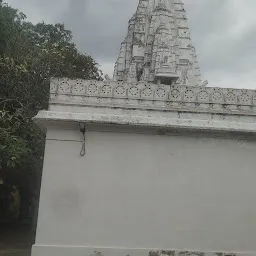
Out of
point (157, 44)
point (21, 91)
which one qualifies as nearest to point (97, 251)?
point (157, 44)

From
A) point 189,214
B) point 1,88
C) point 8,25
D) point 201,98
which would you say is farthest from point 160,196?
point 8,25

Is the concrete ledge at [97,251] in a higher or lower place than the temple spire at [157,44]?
lower

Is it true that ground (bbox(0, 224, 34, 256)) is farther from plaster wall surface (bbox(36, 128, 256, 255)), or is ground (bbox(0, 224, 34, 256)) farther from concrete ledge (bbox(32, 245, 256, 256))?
plaster wall surface (bbox(36, 128, 256, 255))

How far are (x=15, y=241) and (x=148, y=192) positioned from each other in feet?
27.2

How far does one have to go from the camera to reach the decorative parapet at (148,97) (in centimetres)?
691

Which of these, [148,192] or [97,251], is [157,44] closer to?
[148,192]

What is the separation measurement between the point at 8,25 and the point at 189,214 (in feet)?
32.4

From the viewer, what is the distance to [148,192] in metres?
6.73

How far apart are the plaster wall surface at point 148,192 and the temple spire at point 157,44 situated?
137 inches

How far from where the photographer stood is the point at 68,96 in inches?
272

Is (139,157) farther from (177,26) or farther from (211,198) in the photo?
(177,26)

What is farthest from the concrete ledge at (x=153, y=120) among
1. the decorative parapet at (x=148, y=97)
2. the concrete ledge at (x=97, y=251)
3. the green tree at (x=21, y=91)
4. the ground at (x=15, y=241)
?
the ground at (x=15, y=241)

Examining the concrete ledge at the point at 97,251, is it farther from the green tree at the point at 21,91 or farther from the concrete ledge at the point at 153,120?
the green tree at the point at 21,91

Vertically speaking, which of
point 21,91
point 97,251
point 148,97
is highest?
point 21,91
